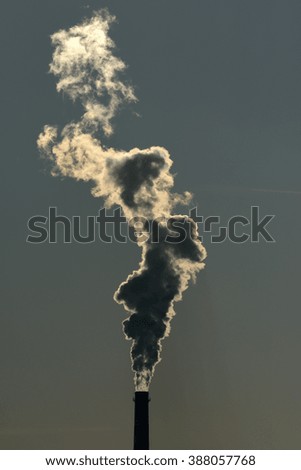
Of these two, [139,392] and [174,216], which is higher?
[174,216]

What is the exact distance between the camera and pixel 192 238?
68500 millimetres

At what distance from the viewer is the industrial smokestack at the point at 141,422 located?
60.9 metres

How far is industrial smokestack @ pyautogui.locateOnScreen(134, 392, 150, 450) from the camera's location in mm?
60938

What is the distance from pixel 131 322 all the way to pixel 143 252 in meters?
4.73

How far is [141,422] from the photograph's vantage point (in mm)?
61594

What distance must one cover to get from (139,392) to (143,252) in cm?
929
